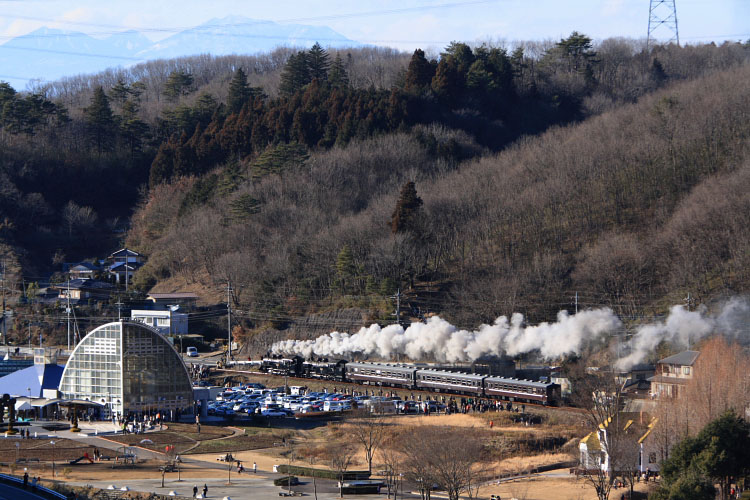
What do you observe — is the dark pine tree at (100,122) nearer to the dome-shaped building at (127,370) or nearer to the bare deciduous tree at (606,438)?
the dome-shaped building at (127,370)

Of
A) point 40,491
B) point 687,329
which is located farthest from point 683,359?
point 40,491

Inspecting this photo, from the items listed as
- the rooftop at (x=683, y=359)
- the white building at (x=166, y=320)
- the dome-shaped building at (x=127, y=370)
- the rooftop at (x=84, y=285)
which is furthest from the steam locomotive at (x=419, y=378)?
the rooftop at (x=84, y=285)

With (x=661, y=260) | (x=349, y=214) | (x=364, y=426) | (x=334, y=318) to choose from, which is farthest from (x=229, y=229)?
(x=364, y=426)

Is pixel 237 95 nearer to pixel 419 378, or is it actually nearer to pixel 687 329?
pixel 419 378

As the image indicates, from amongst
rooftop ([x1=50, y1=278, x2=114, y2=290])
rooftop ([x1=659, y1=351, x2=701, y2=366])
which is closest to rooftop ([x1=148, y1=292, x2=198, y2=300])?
rooftop ([x1=50, y1=278, x2=114, y2=290])

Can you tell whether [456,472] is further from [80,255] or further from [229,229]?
[80,255]

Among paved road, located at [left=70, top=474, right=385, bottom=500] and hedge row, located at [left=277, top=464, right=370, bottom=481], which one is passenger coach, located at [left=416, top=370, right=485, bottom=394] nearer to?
hedge row, located at [left=277, top=464, right=370, bottom=481]
